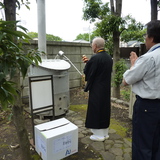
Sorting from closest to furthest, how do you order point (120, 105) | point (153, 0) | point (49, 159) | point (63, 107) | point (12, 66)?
point (12, 66), point (49, 159), point (63, 107), point (120, 105), point (153, 0)

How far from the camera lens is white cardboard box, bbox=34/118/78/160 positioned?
2074 mm

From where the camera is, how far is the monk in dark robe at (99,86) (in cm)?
265

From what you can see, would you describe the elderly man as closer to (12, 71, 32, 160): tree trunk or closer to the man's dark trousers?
the man's dark trousers

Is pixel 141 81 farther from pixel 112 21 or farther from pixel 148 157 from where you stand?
pixel 112 21

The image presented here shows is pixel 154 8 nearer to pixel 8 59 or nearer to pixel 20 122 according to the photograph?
pixel 20 122

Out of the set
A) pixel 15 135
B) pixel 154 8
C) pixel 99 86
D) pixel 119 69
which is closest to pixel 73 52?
pixel 119 69

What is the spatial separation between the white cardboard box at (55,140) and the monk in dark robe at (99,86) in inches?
22.6

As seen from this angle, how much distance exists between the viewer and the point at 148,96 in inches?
66.8

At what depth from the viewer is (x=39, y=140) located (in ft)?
7.36

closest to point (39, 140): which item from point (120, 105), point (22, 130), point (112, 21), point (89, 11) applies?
point (22, 130)

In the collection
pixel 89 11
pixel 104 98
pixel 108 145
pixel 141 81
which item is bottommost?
pixel 108 145

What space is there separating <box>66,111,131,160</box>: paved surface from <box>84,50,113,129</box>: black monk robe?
0.29m

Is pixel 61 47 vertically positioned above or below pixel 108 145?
above

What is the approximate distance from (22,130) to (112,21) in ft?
11.7
